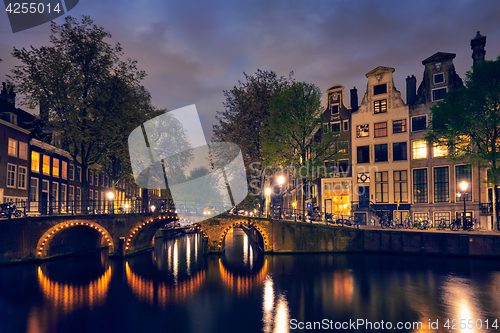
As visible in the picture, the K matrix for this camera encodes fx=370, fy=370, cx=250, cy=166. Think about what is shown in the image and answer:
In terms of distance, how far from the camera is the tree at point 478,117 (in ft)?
106

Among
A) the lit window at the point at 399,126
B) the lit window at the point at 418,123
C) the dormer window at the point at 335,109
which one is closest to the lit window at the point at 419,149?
the lit window at the point at 418,123

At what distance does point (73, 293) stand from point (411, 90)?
42310mm

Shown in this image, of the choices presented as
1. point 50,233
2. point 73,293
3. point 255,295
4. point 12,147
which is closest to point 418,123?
point 255,295

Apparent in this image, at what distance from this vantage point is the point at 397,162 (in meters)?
46.0

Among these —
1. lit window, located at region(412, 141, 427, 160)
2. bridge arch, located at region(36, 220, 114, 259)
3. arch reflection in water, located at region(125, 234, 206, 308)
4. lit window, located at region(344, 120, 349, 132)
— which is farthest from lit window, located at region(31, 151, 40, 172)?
lit window, located at region(412, 141, 427, 160)

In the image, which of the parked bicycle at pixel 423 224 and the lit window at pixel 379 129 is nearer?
the parked bicycle at pixel 423 224

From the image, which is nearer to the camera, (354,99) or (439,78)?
(439,78)

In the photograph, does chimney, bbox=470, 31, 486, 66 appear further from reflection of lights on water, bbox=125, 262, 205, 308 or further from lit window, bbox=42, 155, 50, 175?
lit window, bbox=42, 155, 50, 175

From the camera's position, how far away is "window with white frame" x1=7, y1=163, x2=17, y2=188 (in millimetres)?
35219

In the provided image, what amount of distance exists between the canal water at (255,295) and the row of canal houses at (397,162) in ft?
47.6

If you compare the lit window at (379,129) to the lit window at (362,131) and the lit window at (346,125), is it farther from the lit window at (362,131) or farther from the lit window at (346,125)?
the lit window at (346,125)

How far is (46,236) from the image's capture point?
29.8 m

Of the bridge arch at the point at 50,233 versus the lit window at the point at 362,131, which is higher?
the lit window at the point at 362,131

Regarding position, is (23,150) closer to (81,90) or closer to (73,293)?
(81,90)
